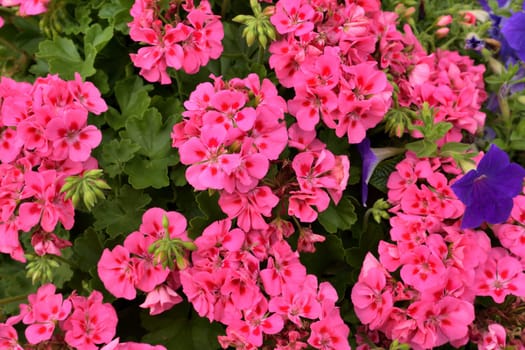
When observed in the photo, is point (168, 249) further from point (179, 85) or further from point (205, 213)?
point (179, 85)

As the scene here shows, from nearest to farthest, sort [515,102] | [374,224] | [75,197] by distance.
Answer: [75,197] < [374,224] < [515,102]

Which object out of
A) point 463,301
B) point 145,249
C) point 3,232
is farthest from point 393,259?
point 3,232

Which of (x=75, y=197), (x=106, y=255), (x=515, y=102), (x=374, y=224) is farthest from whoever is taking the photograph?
(x=515, y=102)

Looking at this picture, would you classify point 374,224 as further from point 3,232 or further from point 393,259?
point 3,232

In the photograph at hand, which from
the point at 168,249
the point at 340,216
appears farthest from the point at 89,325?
the point at 340,216

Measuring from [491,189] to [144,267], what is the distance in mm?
1070

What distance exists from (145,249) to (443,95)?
1139mm

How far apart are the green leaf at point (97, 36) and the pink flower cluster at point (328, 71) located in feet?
2.08

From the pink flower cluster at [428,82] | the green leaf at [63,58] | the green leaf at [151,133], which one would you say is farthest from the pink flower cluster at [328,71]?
the green leaf at [63,58]

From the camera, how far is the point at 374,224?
77.9 inches

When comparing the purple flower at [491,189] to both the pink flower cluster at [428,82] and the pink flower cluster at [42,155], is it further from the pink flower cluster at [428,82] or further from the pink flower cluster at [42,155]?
the pink flower cluster at [42,155]

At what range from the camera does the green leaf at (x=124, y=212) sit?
1.88 m

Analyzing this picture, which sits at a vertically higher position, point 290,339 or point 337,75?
point 337,75

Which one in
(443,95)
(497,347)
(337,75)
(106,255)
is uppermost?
(337,75)
